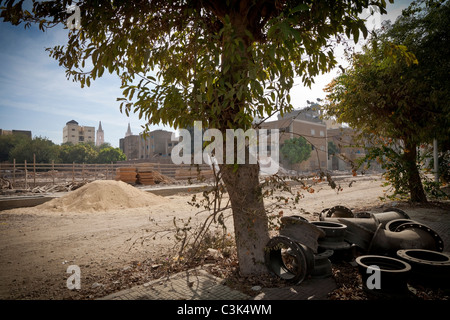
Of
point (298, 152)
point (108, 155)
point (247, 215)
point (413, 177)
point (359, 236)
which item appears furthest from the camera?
point (108, 155)

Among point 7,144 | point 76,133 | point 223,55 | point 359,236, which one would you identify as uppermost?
point 76,133

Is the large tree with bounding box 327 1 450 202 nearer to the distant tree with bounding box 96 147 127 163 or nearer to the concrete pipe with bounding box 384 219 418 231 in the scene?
the concrete pipe with bounding box 384 219 418 231

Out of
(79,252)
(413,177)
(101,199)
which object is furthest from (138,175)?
(413,177)

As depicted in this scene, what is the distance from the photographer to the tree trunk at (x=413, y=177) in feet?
29.4

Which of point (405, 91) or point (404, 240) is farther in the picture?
point (405, 91)

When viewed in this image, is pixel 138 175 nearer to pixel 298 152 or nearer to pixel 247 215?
pixel 247 215

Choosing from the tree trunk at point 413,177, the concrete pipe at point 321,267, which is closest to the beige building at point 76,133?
the tree trunk at point 413,177

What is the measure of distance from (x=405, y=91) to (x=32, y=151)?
56538 millimetres

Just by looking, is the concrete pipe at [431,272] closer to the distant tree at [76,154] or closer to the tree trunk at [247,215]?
the tree trunk at [247,215]

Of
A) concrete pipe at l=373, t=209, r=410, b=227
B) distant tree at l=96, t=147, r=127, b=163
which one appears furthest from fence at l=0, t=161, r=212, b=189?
distant tree at l=96, t=147, r=127, b=163

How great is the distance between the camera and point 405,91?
25.0 ft
